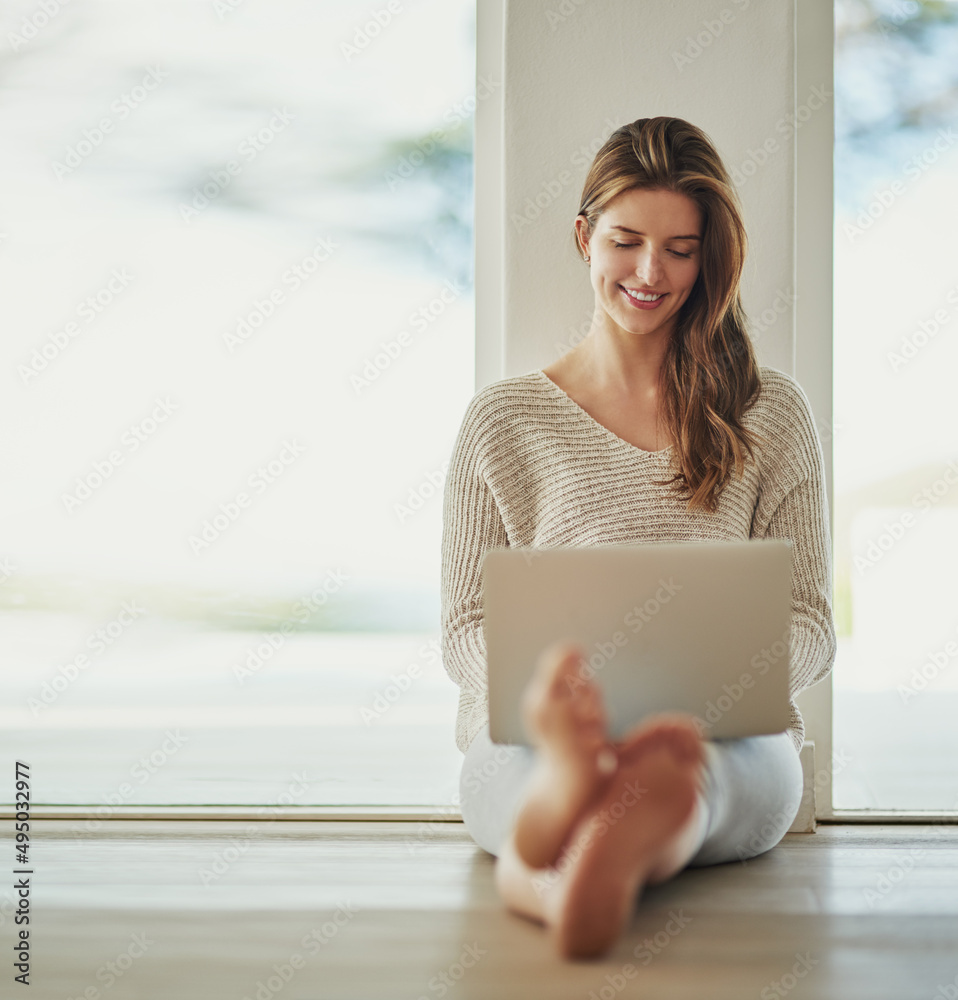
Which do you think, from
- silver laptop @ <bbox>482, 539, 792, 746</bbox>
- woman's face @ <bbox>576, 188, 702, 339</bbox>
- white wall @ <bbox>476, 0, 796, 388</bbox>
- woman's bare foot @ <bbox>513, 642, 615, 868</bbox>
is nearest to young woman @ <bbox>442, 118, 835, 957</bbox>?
woman's face @ <bbox>576, 188, 702, 339</bbox>

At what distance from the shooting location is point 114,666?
2201 millimetres

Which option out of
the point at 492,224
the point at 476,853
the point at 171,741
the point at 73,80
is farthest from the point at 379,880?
the point at 73,80

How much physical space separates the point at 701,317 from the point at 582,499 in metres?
0.41

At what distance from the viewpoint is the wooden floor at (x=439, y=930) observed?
3.34ft

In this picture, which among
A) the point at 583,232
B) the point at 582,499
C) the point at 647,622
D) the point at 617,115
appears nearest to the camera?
the point at 647,622

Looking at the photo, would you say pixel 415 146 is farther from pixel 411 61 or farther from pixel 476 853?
pixel 476 853

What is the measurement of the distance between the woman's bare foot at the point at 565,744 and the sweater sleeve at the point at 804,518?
76 cm

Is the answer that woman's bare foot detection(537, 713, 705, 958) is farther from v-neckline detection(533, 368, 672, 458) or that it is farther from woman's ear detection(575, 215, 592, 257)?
woman's ear detection(575, 215, 592, 257)

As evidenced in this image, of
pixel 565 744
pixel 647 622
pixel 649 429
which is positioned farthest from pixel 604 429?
pixel 565 744

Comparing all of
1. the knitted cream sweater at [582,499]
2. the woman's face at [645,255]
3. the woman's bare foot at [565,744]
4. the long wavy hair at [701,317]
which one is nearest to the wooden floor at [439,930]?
the woman's bare foot at [565,744]

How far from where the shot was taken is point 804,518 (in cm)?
170

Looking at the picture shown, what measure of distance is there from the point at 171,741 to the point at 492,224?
1358 mm

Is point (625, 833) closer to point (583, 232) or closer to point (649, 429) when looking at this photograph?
point (649, 429)

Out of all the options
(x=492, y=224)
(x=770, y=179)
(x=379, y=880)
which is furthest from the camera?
(x=492, y=224)
